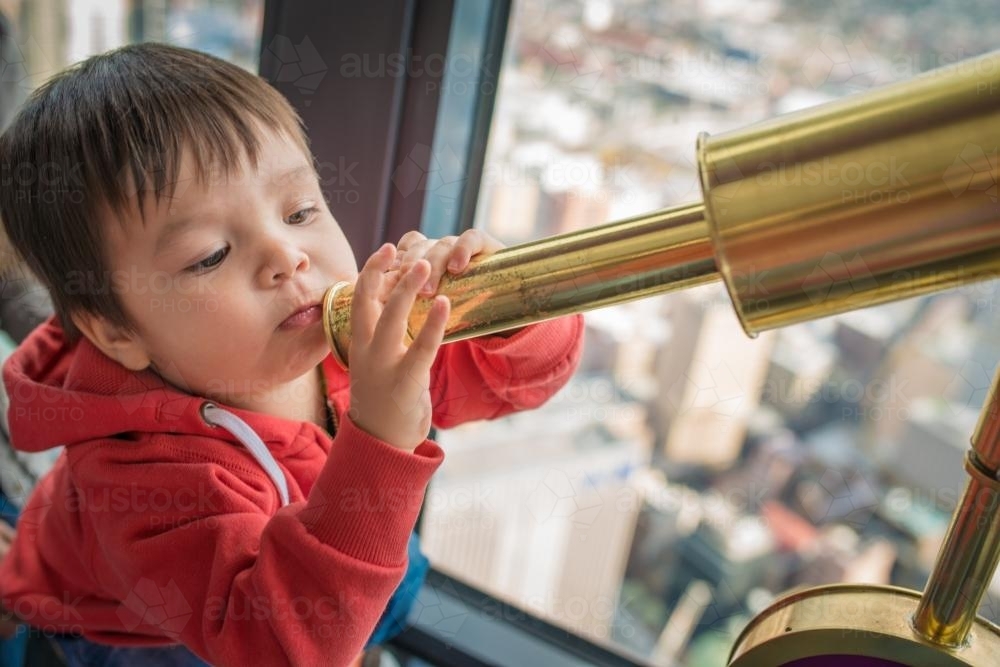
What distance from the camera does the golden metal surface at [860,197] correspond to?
0.33 metres

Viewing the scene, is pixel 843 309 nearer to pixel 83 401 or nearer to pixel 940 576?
pixel 940 576

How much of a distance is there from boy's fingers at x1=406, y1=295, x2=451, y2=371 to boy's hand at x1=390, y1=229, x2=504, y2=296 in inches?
0.8

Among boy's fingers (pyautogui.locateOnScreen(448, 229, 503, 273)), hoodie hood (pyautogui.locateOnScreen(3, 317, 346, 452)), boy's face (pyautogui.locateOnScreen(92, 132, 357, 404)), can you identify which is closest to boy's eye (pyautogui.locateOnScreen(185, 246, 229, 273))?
boy's face (pyautogui.locateOnScreen(92, 132, 357, 404))

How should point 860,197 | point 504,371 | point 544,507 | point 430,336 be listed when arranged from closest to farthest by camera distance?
point 860,197 → point 430,336 → point 504,371 → point 544,507

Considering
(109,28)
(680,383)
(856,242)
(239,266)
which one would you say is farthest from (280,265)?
(109,28)

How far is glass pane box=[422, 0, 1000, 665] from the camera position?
942 mm

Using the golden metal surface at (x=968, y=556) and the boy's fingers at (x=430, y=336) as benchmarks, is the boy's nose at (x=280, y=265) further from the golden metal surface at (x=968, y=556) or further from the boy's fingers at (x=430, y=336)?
the golden metal surface at (x=968, y=556)

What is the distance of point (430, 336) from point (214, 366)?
288mm

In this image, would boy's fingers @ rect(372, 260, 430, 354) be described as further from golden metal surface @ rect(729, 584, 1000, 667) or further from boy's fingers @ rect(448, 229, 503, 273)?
golden metal surface @ rect(729, 584, 1000, 667)

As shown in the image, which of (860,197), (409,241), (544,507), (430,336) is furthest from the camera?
(544,507)

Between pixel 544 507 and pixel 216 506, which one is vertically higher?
pixel 216 506

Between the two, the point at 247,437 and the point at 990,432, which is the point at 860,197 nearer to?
the point at 990,432

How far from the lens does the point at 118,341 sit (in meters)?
0.75

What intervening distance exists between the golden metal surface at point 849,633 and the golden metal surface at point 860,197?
0.58 feet
